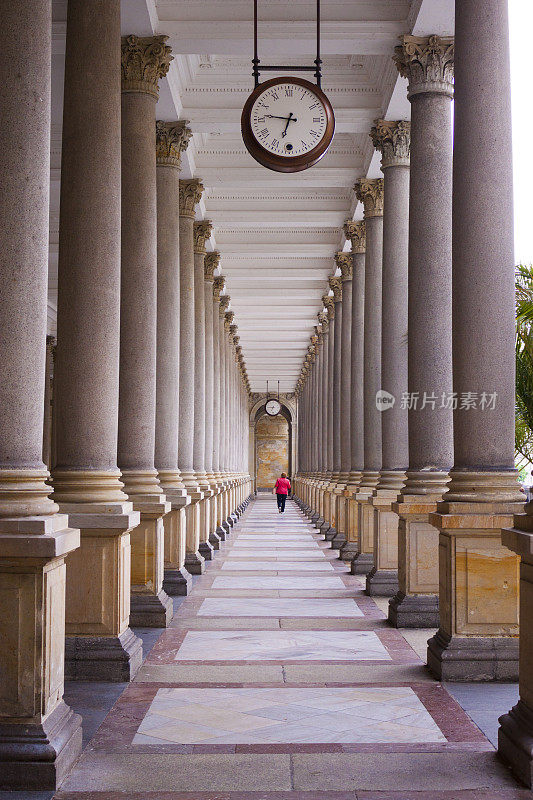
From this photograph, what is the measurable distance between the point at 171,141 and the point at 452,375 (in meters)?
7.72

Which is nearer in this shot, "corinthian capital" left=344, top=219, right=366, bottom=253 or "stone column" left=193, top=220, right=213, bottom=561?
"stone column" left=193, top=220, right=213, bottom=561

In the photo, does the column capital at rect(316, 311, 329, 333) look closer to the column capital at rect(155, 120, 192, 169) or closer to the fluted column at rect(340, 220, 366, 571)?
the fluted column at rect(340, 220, 366, 571)

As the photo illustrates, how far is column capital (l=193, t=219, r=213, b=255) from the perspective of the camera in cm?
2272

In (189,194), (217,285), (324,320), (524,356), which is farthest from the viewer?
(324,320)

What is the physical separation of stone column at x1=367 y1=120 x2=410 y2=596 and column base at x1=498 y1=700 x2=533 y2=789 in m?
7.93

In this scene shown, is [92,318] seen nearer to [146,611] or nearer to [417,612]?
[146,611]

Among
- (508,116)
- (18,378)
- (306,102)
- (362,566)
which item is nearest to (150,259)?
(306,102)

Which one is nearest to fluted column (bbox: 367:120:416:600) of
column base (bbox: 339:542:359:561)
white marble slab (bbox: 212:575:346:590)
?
white marble slab (bbox: 212:575:346:590)

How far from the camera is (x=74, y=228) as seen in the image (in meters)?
8.98

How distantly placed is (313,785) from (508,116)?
6370 millimetres

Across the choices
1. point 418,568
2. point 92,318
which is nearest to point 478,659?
point 418,568

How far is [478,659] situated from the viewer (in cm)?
852

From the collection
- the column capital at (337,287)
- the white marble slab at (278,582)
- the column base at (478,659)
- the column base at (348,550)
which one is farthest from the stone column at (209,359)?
the column base at (478,659)

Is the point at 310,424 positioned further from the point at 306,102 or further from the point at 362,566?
the point at 306,102
